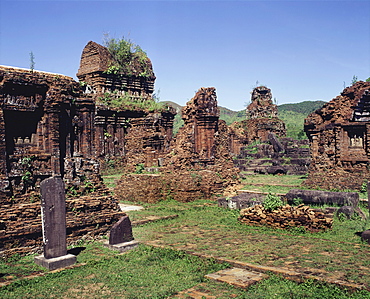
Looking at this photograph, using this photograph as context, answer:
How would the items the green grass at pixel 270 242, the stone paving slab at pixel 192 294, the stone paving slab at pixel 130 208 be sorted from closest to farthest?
the stone paving slab at pixel 192 294
the green grass at pixel 270 242
the stone paving slab at pixel 130 208

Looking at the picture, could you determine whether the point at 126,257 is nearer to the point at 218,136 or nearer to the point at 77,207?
the point at 77,207

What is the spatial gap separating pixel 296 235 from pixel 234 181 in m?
7.49

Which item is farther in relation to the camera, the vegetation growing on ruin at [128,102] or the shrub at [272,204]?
the vegetation growing on ruin at [128,102]

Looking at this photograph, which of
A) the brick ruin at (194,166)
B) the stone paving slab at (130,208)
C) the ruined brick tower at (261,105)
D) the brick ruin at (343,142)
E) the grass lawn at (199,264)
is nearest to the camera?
the grass lawn at (199,264)

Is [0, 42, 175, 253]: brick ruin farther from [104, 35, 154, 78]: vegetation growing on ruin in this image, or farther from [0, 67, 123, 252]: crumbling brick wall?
[104, 35, 154, 78]: vegetation growing on ruin

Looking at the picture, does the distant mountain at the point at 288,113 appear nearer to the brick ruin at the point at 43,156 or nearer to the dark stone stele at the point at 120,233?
the brick ruin at the point at 43,156

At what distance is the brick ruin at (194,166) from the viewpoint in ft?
53.0

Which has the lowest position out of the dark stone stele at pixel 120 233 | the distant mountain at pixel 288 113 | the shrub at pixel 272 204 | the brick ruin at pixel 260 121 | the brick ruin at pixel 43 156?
the dark stone stele at pixel 120 233

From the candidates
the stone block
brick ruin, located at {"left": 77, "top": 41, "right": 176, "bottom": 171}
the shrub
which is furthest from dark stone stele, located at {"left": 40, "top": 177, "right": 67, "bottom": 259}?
brick ruin, located at {"left": 77, "top": 41, "right": 176, "bottom": 171}

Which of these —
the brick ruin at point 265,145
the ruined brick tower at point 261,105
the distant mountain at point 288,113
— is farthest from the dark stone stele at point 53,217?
the distant mountain at point 288,113

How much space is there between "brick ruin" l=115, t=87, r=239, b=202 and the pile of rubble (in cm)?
454

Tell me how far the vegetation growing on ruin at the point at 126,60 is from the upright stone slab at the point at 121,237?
21809 mm

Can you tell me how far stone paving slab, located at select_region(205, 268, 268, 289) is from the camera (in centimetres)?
650

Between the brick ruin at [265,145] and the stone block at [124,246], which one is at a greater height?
the brick ruin at [265,145]
